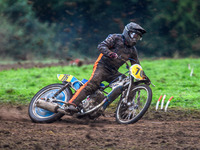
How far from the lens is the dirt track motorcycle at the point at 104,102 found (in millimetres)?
7092

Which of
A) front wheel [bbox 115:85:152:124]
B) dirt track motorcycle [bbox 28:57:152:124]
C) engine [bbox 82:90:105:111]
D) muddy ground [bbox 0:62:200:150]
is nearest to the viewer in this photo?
muddy ground [bbox 0:62:200:150]

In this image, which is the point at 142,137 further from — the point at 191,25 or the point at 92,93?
the point at 191,25

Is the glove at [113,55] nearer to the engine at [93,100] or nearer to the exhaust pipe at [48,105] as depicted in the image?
the engine at [93,100]

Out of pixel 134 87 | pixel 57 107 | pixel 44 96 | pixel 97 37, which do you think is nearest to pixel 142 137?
pixel 134 87

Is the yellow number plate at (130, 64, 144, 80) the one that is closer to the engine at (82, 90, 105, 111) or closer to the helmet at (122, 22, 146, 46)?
the helmet at (122, 22, 146, 46)

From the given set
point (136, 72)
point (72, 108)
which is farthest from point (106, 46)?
point (72, 108)

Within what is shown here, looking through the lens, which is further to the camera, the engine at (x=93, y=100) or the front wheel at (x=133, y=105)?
the engine at (x=93, y=100)

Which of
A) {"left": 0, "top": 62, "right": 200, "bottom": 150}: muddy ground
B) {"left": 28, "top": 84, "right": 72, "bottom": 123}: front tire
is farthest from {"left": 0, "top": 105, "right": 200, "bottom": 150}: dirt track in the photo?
{"left": 28, "top": 84, "right": 72, "bottom": 123}: front tire

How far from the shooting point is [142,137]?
18.6 feet

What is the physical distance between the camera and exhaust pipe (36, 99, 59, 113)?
7180mm

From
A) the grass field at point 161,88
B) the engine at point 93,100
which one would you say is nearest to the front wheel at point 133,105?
the engine at point 93,100

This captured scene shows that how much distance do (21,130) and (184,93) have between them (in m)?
6.57

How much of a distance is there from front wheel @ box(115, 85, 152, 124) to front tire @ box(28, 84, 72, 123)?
1.14m

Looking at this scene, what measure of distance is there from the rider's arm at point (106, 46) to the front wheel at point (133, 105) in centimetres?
95
